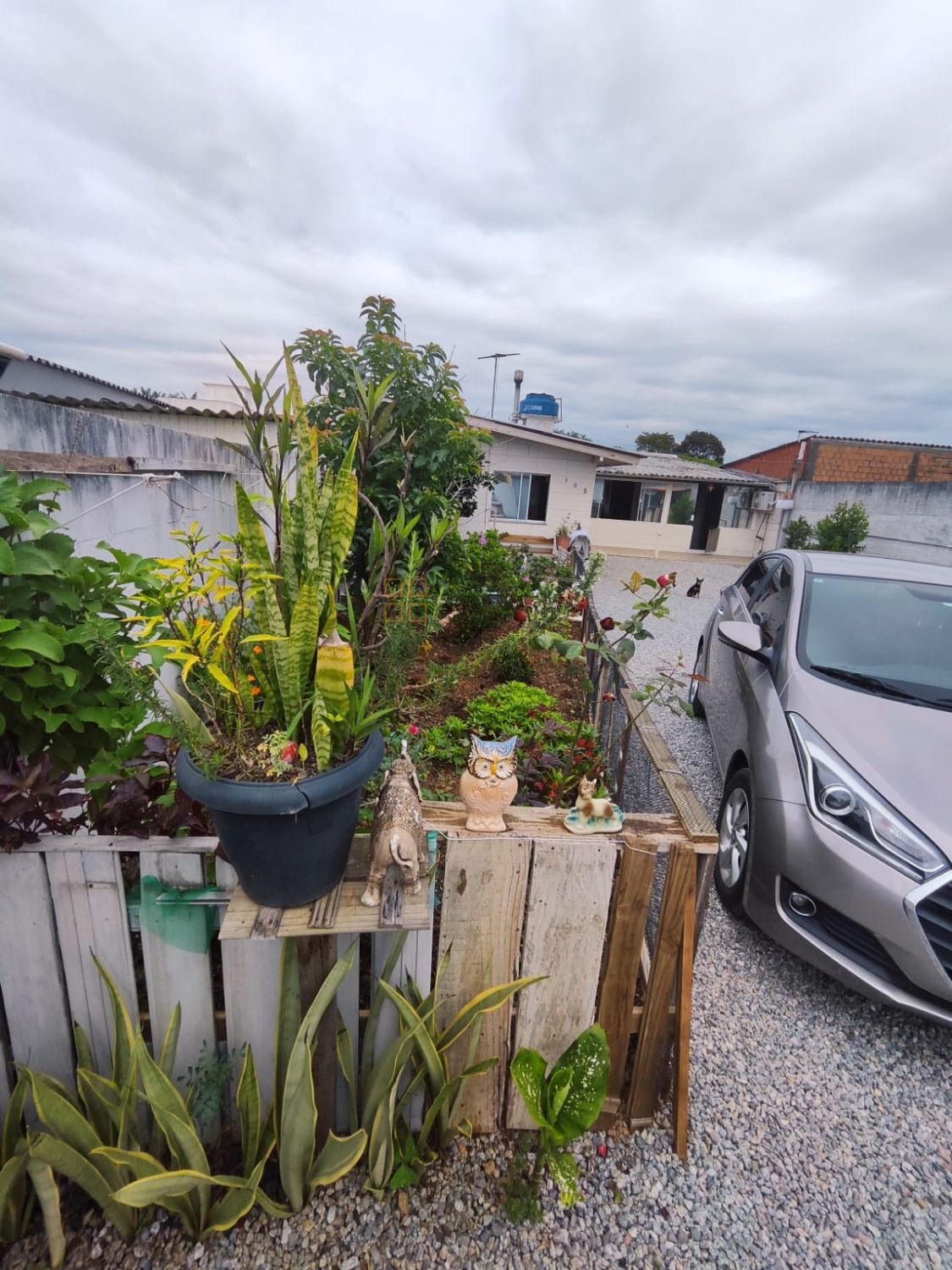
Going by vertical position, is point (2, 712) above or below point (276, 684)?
below

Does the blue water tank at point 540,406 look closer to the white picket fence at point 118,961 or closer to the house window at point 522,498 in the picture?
the house window at point 522,498

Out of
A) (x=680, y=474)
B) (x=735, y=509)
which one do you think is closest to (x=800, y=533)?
(x=735, y=509)

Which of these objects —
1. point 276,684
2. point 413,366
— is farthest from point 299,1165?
point 413,366

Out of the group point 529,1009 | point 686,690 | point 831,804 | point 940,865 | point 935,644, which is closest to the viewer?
point 529,1009

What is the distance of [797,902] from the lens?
2.19 meters

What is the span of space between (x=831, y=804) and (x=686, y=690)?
341 cm

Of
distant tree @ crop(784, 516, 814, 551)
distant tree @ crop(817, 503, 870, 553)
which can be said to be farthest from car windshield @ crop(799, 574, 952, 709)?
distant tree @ crop(784, 516, 814, 551)

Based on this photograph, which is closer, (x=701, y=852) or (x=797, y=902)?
(x=701, y=852)

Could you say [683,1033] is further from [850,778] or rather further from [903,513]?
[903,513]

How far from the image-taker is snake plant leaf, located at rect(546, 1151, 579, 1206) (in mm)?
1385

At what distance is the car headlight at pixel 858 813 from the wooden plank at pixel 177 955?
2.13 meters

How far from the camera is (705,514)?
18.9 meters

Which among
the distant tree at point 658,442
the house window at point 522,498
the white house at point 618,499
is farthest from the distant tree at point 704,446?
the house window at point 522,498

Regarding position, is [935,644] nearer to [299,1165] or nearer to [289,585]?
[289,585]
